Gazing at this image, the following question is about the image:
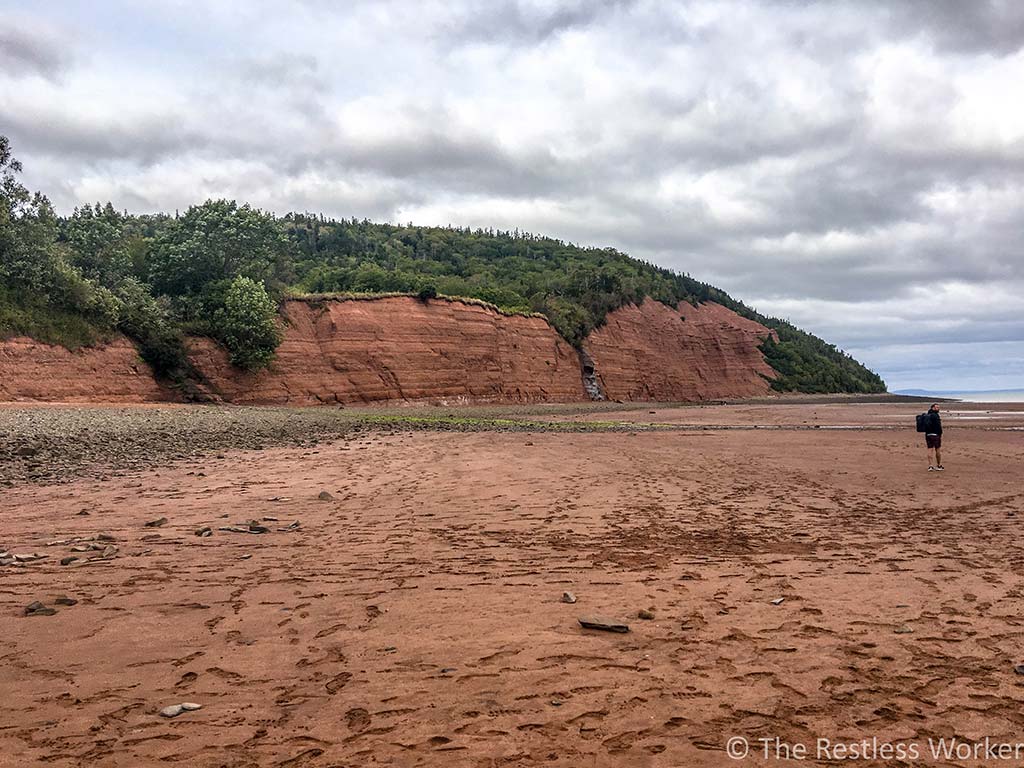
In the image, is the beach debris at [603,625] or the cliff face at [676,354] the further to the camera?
the cliff face at [676,354]

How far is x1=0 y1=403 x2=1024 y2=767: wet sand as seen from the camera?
3.61m

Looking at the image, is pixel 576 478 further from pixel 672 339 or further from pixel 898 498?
pixel 672 339

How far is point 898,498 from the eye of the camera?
11.5 m

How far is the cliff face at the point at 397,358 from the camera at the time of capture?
137 ft

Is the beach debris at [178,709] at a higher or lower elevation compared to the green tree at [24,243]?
lower

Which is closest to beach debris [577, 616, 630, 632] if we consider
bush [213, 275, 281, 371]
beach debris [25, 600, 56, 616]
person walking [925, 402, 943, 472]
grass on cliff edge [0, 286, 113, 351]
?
beach debris [25, 600, 56, 616]

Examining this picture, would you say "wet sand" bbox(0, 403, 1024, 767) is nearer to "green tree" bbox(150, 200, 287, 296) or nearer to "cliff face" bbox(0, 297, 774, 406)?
"cliff face" bbox(0, 297, 774, 406)

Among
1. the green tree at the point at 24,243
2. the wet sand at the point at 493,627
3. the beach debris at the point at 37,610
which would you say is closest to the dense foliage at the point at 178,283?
the green tree at the point at 24,243

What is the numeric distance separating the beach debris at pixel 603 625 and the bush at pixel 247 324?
124 feet

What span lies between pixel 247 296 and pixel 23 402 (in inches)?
534

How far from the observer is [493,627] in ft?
16.9

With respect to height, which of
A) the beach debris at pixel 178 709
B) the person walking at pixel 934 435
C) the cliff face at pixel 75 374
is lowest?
the beach debris at pixel 178 709

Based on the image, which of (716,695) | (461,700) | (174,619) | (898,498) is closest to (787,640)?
(716,695)

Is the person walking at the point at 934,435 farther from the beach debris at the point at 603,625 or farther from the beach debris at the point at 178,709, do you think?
the beach debris at the point at 178,709
